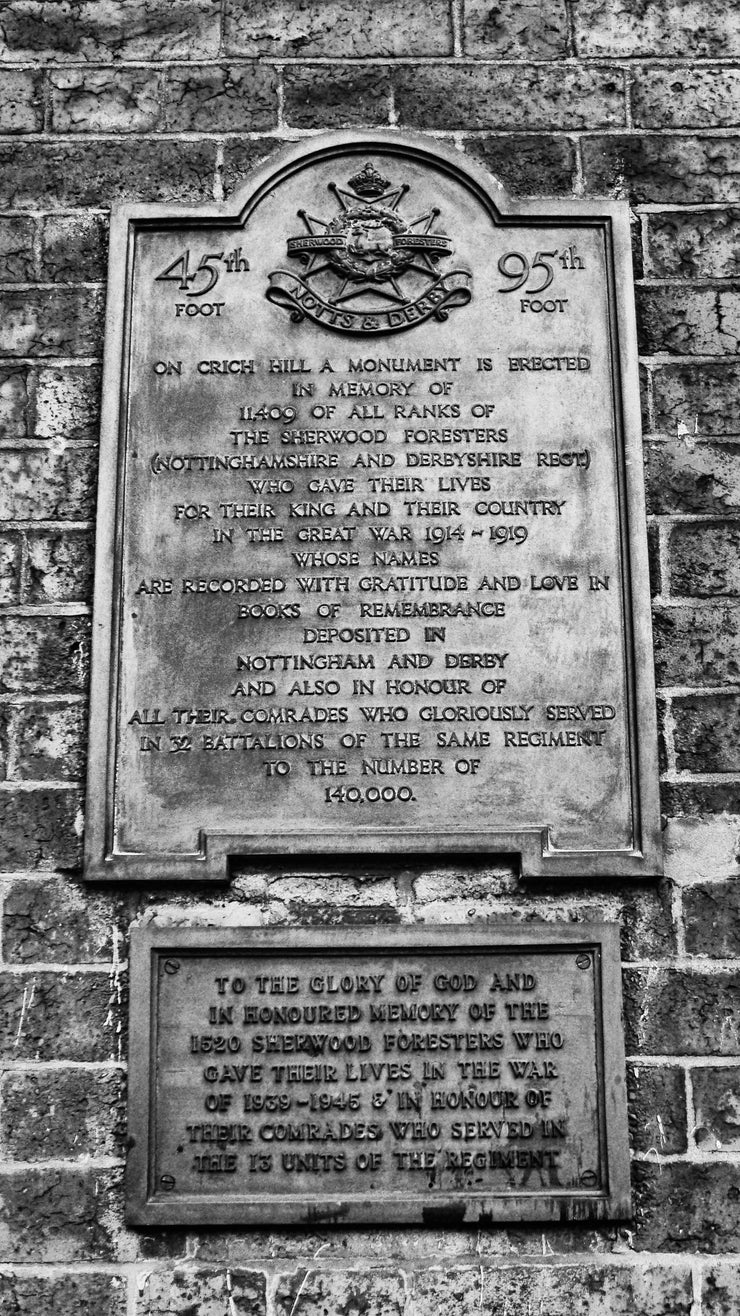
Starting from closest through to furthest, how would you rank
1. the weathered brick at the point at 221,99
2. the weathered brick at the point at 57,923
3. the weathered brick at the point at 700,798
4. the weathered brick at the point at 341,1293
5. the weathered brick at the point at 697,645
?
the weathered brick at the point at 341,1293 → the weathered brick at the point at 57,923 → the weathered brick at the point at 700,798 → the weathered brick at the point at 697,645 → the weathered brick at the point at 221,99

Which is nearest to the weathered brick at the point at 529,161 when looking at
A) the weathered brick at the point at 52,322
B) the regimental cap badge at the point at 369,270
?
the regimental cap badge at the point at 369,270

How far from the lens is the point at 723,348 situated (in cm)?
443

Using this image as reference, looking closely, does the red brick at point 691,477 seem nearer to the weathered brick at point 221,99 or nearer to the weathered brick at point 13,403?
the weathered brick at point 221,99

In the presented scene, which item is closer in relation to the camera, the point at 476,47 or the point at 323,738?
the point at 323,738

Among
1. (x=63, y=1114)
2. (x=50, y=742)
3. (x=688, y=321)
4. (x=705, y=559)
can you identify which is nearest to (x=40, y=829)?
(x=50, y=742)

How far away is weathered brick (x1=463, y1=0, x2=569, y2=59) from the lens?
4.70 m

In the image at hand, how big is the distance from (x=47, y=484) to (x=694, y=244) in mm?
2169

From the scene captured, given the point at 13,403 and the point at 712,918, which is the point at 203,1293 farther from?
the point at 13,403

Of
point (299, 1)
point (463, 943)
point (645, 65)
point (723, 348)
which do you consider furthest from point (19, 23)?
point (463, 943)

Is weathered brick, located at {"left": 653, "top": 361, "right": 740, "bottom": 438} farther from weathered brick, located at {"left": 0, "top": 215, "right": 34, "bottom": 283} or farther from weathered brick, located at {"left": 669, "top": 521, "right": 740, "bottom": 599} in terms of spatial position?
weathered brick, located at {"left": 0, "top": 215, "right": 34, "bottom": 283}

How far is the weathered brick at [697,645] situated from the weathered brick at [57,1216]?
209 centimetres

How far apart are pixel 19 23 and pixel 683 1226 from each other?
167 inches

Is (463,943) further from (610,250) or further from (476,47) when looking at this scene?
(476,47)

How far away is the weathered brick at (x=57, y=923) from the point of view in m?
3.92
